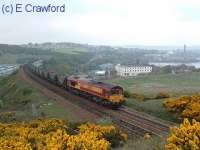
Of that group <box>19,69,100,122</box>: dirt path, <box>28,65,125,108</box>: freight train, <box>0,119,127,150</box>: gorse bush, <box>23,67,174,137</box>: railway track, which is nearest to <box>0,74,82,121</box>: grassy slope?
<box>19,69,100,122</box>: dirt path

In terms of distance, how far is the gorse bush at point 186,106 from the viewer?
138 ft

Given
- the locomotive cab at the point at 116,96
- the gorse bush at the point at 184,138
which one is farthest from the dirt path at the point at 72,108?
the gorse bush at the point at 184,138

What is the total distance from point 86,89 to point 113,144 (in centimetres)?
3227

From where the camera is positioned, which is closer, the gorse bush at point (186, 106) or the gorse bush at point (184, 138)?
the gorse bush at point (184, 138)

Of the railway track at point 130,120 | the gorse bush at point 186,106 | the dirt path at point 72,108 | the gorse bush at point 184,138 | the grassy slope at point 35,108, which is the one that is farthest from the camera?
the grassy slope at point 35,108

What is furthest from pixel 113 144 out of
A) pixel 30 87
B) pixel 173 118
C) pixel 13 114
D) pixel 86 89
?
pixel 30 87

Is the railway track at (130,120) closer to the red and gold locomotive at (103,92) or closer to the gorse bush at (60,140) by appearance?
the red and gold locomotive at (103,92)

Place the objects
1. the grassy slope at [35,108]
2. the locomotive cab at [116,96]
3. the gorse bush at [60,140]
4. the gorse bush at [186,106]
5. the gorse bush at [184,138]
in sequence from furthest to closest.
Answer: the locomotive cab at [116,96] → the grassy slope at [35,108] → the gorse bush at [186,106] → the gorse bush at [60,140] → the gorse bush at [184,138]

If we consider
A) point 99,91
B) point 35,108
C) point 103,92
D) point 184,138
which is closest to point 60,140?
point 184,138

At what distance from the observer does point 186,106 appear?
1789 inches

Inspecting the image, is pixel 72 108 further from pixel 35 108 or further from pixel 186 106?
pixel 186 106

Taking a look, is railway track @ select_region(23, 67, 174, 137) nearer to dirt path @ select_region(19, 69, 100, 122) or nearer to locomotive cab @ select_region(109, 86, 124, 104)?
dirt path @ select_region(19, 69, 100, 122)

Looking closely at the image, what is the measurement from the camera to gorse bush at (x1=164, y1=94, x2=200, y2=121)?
42.0m

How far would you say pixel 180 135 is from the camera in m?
17.3
